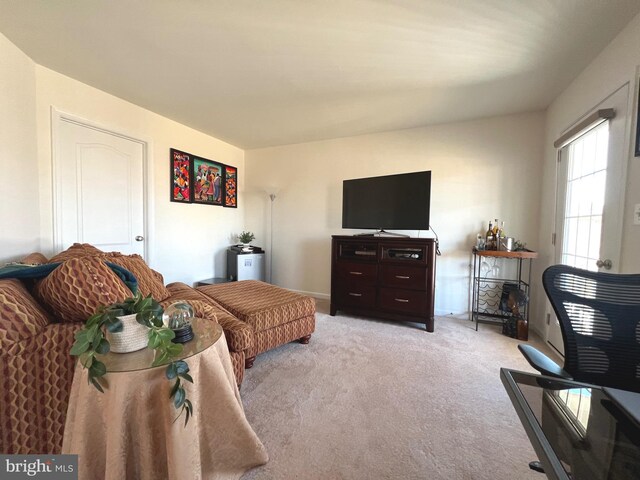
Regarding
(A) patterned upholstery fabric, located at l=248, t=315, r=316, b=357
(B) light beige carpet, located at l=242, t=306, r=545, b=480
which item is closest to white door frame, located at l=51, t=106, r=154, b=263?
(A) patterned upholstery fabric, located at l=248, t=315, r=316, b=357

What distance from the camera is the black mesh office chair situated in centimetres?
105

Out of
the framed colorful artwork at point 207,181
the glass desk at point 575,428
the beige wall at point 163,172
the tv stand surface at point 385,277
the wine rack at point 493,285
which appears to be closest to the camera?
the glass desk at point 575,428

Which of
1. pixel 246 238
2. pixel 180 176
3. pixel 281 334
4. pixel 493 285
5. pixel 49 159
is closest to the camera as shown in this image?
pixel 281 334

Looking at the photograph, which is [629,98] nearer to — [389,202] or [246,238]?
[389,202]

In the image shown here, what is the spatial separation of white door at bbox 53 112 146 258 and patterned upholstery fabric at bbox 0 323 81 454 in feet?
6.49

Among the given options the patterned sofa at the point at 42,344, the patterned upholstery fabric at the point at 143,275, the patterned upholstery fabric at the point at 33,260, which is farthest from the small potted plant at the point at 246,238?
the patterned sofa at the point at 42,344

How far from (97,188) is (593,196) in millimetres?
4477

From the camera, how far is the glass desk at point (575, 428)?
2.10ft

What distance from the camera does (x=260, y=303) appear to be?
221 cm

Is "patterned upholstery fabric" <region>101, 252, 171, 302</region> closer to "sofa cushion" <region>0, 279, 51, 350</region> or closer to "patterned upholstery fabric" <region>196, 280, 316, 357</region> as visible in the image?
"patterned upholstery fabric" <region>196, 280, 316, 357</region>

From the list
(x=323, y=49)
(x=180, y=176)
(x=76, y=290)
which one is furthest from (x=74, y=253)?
(x=323, y=49)

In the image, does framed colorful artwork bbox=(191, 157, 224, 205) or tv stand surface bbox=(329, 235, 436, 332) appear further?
framed colorful artwork bbox=(191, 157, 224, 205)

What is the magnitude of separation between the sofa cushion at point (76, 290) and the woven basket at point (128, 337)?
0.77ft

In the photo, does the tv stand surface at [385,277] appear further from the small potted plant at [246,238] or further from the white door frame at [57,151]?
the white door frame at [57,151]
